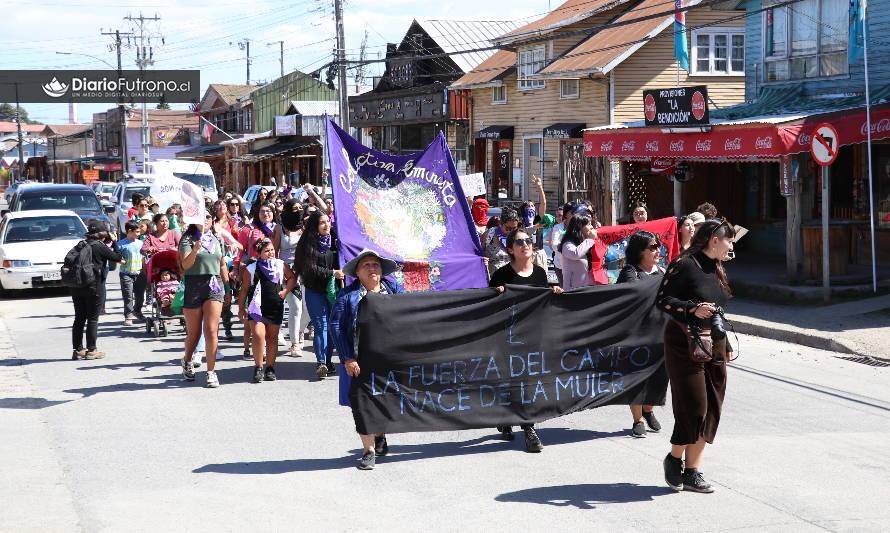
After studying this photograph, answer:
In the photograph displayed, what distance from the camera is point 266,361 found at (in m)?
12.0

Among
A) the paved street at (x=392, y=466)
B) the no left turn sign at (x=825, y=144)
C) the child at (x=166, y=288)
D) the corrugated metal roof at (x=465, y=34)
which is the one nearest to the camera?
the paved street at (x=392, y=466)

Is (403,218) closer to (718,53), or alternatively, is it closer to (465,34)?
(718,53)

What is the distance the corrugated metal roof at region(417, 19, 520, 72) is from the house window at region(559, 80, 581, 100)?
31.8 feet

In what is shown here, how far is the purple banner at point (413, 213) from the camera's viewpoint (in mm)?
10508

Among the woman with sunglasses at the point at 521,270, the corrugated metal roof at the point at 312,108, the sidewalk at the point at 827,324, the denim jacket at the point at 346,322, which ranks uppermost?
the corrugated metal roof at the point at 312,108

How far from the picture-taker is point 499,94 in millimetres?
39781

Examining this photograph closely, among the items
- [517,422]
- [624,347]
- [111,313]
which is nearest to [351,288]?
[517,422]

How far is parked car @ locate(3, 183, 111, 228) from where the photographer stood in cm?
2684

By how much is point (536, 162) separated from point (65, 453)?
29792 mm

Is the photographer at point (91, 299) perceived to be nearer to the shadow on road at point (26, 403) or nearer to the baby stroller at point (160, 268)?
the baby stroller at point (160, 268)

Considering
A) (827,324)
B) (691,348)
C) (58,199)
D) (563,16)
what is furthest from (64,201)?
(691,348)

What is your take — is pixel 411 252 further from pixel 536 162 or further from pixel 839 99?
pixel 536 162

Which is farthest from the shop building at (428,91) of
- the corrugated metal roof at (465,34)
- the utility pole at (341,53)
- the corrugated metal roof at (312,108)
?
the corrugated metal roof at (312,108)

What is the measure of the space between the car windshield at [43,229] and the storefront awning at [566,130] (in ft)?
52.8
